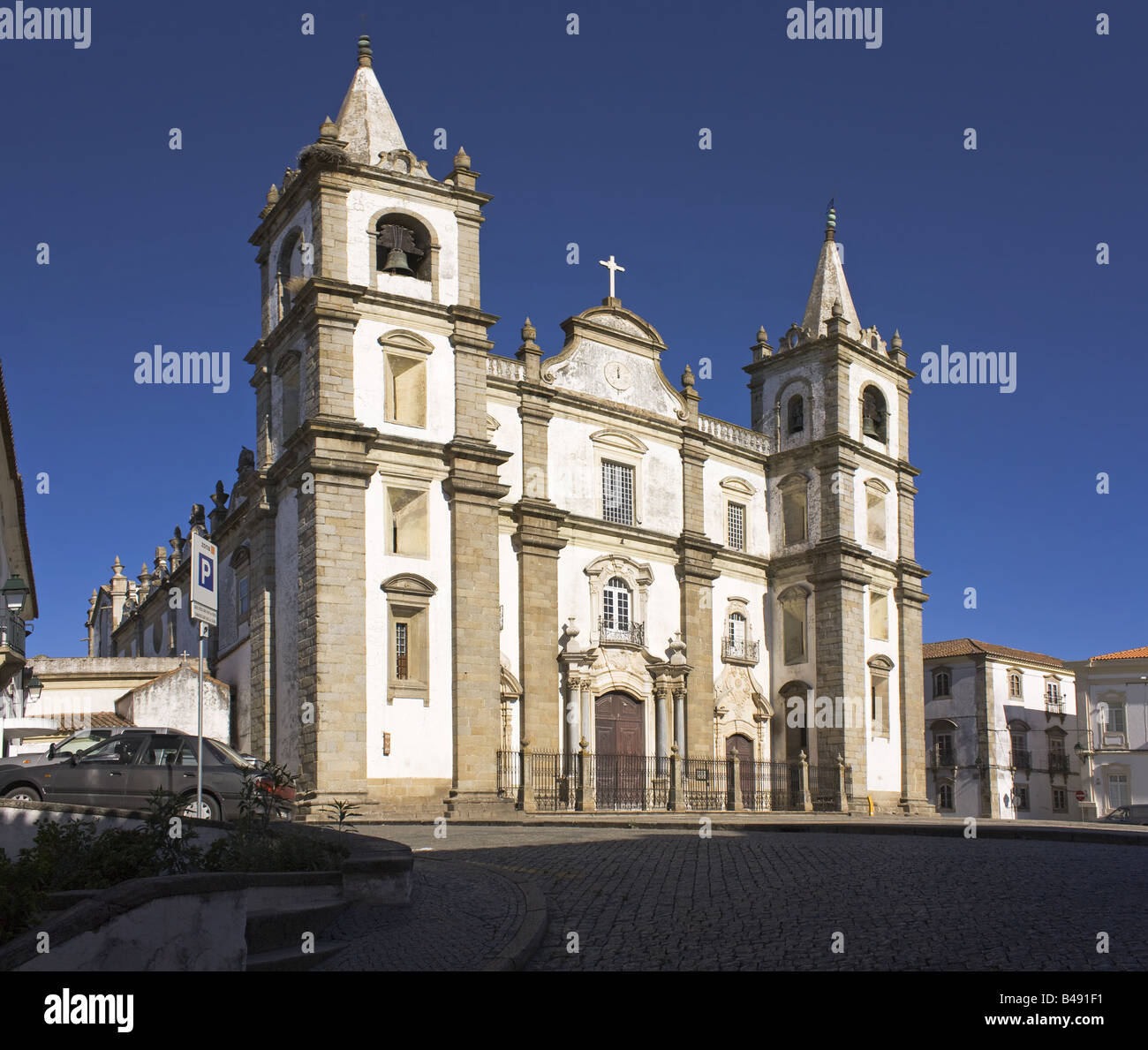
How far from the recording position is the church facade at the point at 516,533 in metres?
26.5

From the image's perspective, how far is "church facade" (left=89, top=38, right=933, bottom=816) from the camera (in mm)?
26516

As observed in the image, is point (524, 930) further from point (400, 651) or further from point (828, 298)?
point (828, 298)

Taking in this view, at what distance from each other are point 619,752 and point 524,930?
2368 centimetres

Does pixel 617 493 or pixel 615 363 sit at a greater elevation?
pixel 615 363

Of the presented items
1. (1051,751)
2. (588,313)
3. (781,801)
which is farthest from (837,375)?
(1051,751)

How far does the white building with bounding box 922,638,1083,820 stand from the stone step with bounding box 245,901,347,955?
48.5 meters

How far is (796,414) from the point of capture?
39.9m

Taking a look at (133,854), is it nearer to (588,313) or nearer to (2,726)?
(2,726)

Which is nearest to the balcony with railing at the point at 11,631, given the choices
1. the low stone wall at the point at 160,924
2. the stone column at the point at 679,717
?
the low stone wall at the point at 160,924

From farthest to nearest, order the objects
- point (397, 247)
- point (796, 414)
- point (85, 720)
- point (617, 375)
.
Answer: point (796, 414), point (617, 375), point (85, 720), point (397, 247)

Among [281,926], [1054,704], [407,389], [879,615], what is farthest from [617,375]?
[1054,704]

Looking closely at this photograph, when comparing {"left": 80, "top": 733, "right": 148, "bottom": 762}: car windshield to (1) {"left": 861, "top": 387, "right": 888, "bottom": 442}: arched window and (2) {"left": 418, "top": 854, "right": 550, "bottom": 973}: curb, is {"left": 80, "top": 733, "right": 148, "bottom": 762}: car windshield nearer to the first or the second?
(2) {"left": 418, "top": 854, "right": 550, "bottom": 973}: curb

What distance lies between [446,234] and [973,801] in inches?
1485

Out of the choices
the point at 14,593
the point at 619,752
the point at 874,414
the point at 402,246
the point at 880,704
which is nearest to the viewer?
the point at 14,593
